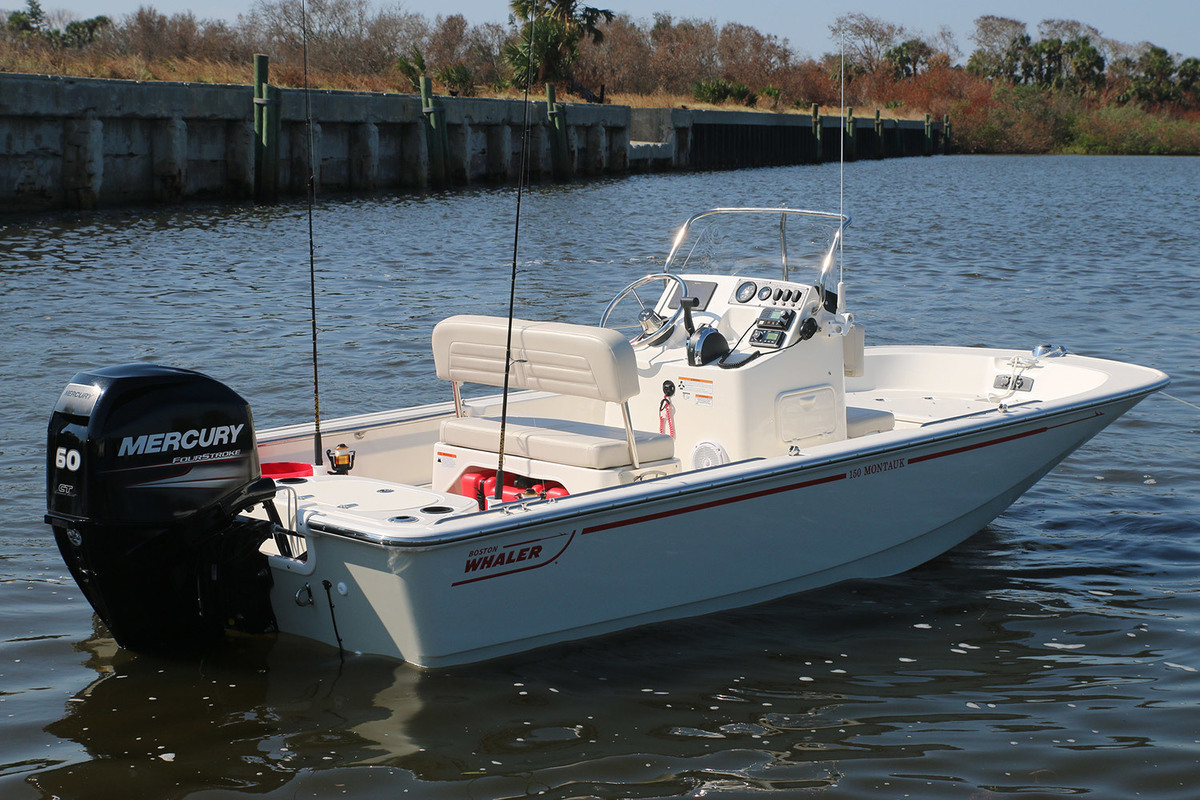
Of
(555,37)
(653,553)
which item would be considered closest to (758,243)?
→ (653,553)

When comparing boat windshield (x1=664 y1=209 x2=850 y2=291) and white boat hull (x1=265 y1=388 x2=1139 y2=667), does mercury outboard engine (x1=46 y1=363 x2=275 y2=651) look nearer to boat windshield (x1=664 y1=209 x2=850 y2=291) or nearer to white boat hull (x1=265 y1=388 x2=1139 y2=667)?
white boat hull (x1=265 y1=388 x2=1139 y2=667)

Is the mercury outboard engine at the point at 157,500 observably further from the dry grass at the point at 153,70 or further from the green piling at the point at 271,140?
the dry grass at the point at 153,70

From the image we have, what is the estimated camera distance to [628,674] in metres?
4.91

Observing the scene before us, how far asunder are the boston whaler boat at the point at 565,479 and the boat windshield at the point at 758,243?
0.7 inches

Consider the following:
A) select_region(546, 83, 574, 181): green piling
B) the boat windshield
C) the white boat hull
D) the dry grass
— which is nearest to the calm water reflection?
the white boat hull

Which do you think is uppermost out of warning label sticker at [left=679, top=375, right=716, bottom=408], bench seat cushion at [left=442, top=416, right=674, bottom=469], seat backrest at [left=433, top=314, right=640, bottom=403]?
seat backrest at [left=433, top=314, right=640, bottom=403]

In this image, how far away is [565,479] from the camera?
206 inches

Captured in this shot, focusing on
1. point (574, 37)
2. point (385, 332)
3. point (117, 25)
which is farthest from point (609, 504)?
point (117, 25)

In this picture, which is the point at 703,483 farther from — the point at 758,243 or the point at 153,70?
the point at 153,70

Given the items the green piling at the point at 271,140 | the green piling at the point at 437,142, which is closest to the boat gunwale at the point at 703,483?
the green piling at the point at 271,140

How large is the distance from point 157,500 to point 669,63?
218 feet

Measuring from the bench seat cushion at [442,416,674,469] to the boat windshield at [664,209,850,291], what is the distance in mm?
1515

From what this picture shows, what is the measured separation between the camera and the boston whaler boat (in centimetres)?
436

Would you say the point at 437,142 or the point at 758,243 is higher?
the point at 437,142
